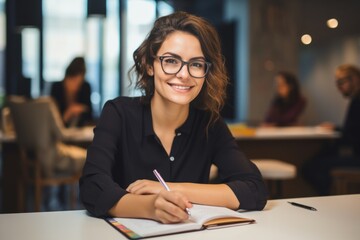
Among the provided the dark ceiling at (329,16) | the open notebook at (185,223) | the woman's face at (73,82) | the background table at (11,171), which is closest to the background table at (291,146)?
the dark ceiling at (329,16)

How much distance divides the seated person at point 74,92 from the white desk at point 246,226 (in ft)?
11.4

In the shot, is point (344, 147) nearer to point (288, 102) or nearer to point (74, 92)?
point (288, 102)

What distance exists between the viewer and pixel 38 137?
360 cm

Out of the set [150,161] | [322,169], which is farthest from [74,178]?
[150,161]

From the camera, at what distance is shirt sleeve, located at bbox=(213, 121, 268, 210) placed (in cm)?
138

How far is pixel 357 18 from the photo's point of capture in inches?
202

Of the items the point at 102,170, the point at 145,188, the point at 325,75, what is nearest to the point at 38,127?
the point at 102,170

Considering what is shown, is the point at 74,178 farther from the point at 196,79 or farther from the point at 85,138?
the point at 196,79

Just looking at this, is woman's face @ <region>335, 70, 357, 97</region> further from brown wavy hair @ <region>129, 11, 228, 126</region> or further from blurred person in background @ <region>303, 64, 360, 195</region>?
brown wavy hair @ <region>129, 11, 228, 126</region>

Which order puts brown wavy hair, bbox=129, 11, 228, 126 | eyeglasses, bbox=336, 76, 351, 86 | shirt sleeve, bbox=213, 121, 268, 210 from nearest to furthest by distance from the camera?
shirt sleeve, bbox=213, 121, 268, 210 < brown wavy hair, bbox=129, 11, 228, 126 < eyeglasses, bbox=336, 76, 351, 86

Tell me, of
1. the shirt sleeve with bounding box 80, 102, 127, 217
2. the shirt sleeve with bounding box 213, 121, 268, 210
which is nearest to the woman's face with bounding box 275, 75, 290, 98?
the shirt sleeve with bounding box 213, 121, 268, 210

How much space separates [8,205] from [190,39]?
296 cm

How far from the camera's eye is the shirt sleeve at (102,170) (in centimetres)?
127

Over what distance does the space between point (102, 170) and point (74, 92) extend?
3592 millimetres
